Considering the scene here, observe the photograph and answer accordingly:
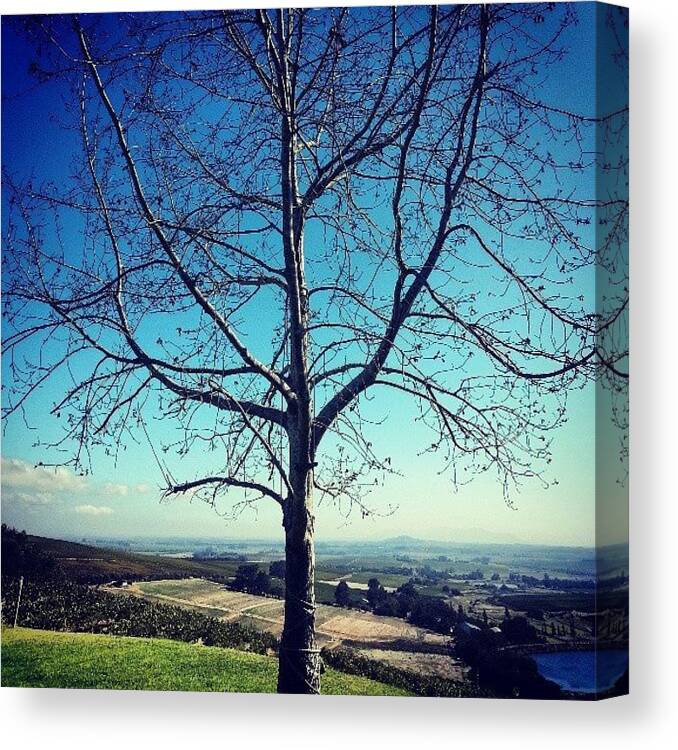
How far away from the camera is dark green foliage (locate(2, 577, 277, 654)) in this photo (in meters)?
7.78

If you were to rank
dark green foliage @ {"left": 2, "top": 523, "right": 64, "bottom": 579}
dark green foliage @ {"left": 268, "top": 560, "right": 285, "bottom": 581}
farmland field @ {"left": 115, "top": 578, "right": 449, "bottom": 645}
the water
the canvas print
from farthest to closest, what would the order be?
dark green foliage @ {"left": 2, "top": 523, "right": 64, "bottom": 579}
dark green foliage @ {"left": 268, "top": 560, "right": 285, "bottom": 581}
farmland field @ {"left": 115, "top": 578, "right": 449, "bottom": 645}
the canvas print
the water

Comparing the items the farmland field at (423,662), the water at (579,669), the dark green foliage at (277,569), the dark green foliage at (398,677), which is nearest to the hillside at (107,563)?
the dark green foliage at (277,569)

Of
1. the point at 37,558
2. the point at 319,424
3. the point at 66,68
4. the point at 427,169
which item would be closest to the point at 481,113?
the point at 427,169

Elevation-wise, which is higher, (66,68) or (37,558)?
(66,68)

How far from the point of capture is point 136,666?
25.6 ft

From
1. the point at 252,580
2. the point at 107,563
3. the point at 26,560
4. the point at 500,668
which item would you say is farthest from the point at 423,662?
the point at 26,560

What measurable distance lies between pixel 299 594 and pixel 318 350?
1210mm

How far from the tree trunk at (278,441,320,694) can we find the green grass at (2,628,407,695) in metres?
0.08

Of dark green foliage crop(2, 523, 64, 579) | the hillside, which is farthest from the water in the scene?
dark green foliage crop(2, 523, 64, 579)

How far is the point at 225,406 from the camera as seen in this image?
7746mm

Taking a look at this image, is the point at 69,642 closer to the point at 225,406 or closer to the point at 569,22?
the point at 225,406

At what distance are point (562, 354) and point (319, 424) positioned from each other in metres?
1.25

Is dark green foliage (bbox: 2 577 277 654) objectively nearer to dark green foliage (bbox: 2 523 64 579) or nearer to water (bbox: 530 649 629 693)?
dark green foliage (bbox: 2 523 64 579)

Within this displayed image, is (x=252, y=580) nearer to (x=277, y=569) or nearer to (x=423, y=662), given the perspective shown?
(x=277, y=569)
